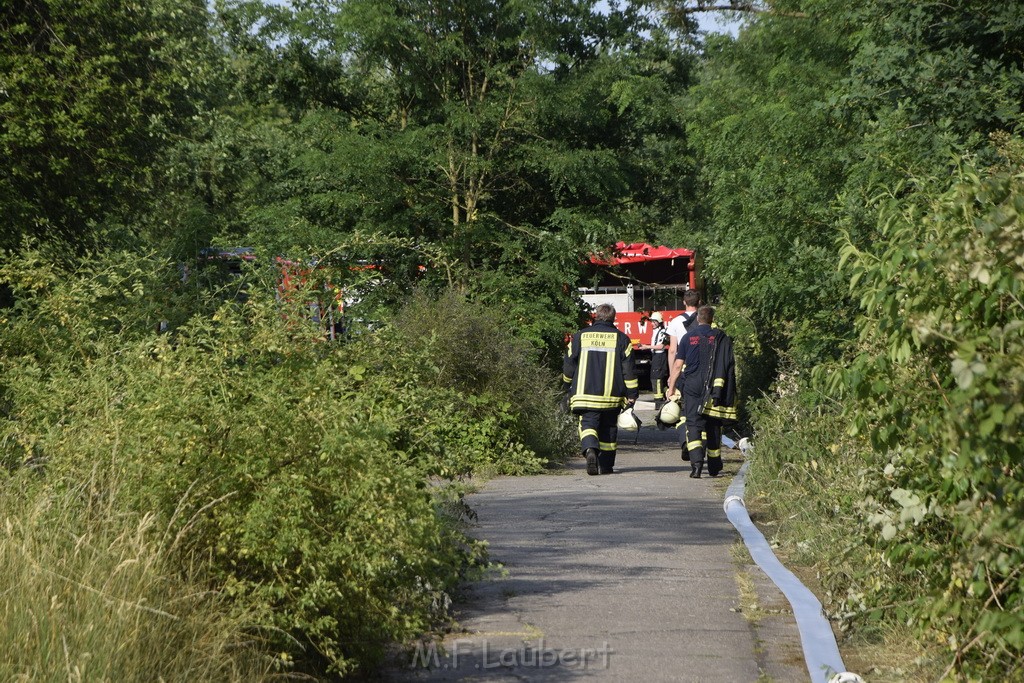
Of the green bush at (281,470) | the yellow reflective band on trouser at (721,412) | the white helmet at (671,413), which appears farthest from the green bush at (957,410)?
the white helmet at (671,413)

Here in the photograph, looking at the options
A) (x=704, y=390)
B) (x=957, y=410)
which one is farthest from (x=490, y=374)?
(x=957, y=410)

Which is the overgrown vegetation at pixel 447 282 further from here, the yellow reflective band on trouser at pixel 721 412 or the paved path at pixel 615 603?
the yellow reflective band on trouser at pixel 721 412

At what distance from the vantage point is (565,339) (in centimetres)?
1812

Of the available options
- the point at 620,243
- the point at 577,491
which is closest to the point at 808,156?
the point at 577,491

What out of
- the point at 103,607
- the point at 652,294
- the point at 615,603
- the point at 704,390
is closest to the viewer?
the point at 103,607

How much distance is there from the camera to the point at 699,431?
13594 millimetres

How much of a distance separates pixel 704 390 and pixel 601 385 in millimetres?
1040

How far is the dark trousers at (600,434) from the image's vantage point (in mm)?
13641

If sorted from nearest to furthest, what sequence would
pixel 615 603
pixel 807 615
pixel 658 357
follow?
pixel 807 615 < pixel 615 603 < pixel 658 357

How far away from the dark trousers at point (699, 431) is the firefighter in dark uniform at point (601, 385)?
1.91 feet

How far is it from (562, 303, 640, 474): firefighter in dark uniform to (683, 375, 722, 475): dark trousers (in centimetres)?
58

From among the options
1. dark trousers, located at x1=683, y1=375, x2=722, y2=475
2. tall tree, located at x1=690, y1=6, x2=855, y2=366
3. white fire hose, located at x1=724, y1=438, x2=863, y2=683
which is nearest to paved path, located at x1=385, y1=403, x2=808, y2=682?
white fire hose, located at x1=724, y1=438, x2=863, y2=683

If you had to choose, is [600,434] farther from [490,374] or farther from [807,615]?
[807,615]

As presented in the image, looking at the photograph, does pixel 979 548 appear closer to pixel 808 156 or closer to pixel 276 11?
pixel 808 156
